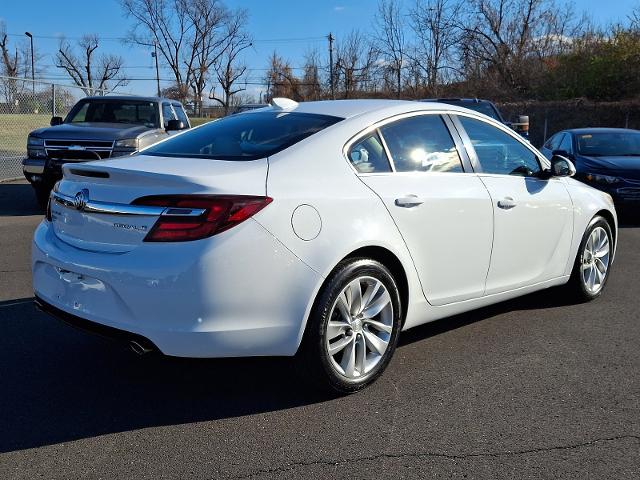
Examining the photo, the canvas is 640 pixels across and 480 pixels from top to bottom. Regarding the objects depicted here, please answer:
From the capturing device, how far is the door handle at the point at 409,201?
3705 millimetres

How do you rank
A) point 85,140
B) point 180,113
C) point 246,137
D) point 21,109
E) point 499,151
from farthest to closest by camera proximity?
point 21,109 < point 180,113 < point 85,140 < point 499,151 < point 246,137

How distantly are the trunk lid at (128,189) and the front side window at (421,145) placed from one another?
94 cm

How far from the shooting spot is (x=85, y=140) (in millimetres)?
9297

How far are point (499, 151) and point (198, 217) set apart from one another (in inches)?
103

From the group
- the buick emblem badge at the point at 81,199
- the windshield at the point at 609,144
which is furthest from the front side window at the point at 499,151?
the windshield at the point at 609,144

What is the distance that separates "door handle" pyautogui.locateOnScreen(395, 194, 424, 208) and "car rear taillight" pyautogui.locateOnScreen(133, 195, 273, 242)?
99 centimetres

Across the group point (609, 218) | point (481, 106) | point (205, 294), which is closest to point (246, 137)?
point (205, 294)

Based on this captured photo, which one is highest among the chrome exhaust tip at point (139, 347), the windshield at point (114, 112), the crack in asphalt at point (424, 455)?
the windshield at point (114, 112)

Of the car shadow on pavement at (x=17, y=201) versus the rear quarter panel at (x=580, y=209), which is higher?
the rear quarter panel at (x=580, y=209)

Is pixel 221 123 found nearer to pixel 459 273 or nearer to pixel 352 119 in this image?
pixel 352 119

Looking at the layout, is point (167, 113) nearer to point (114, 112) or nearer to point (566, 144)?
point (114, 112)

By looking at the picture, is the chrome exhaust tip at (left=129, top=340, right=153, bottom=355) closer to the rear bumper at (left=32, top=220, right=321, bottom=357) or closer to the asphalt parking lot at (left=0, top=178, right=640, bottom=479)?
the rear bumper at (left=32, top=220, right=321, bottom=357)

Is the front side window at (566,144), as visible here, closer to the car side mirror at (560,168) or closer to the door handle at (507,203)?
the car side mirror at (560,168)

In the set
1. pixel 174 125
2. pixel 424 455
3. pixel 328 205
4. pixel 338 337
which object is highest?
pixel 174 125
